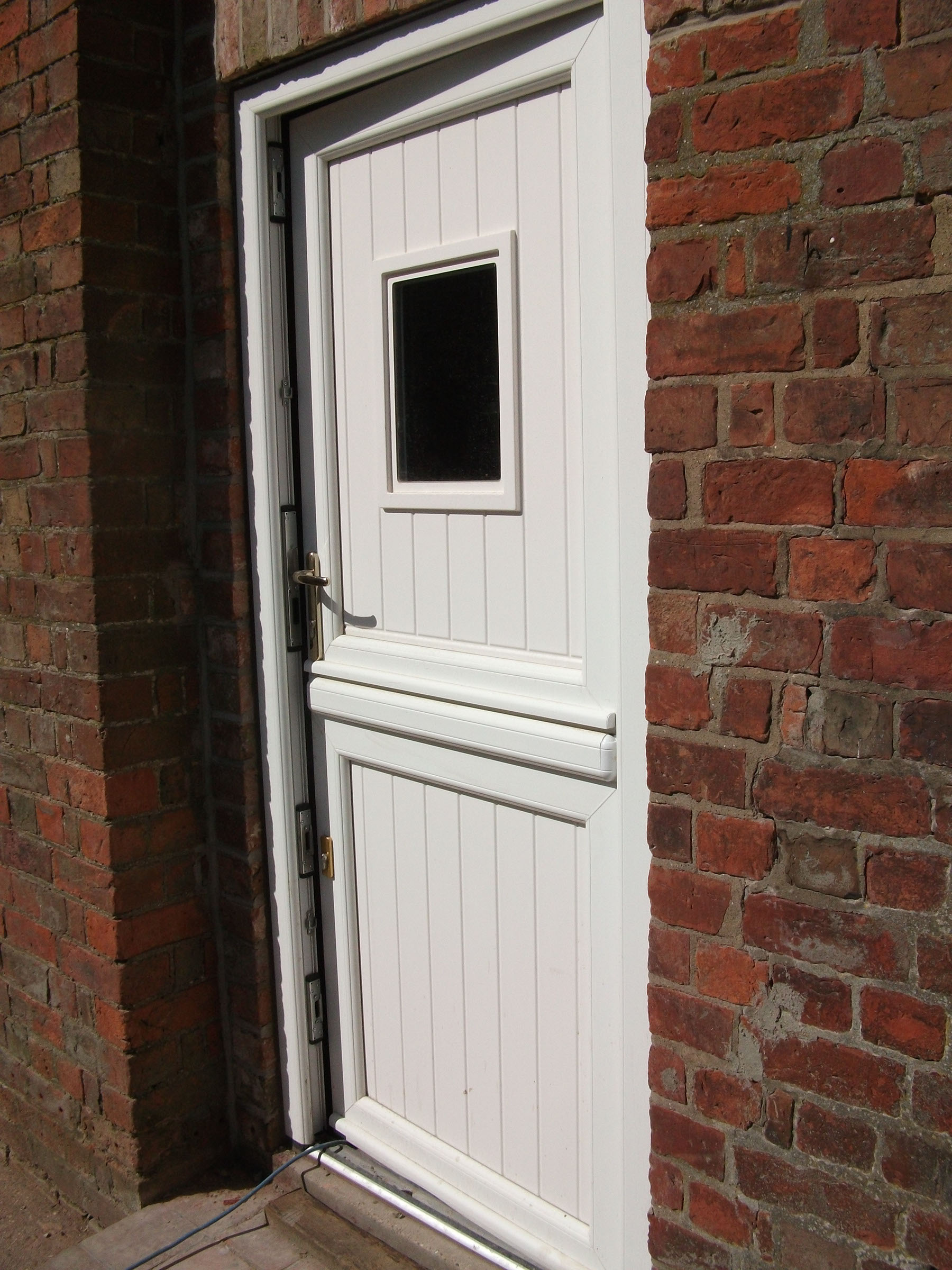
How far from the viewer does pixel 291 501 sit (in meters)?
2.56

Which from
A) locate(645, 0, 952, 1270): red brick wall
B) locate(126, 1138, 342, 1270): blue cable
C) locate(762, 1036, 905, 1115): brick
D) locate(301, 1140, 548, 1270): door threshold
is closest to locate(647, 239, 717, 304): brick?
locate(645, 0, 952, 1270): red brick wall

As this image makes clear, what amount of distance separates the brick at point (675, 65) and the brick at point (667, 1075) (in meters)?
1.50

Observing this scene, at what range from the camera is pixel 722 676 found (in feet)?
5.41

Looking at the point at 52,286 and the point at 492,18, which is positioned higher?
the point at 492,18

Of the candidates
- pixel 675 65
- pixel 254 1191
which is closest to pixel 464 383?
pixel 675 65

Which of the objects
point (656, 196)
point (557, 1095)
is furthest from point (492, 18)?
point (557, 1095)

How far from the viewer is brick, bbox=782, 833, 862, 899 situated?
1549 millimetres

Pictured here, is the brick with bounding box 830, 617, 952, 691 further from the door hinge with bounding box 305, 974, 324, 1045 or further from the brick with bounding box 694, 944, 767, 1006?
the door hinge with bounding box 305, 974, 324, 1045

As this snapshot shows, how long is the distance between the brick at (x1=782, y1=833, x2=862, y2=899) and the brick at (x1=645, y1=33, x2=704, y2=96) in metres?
1.11

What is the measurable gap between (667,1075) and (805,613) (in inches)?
31.8

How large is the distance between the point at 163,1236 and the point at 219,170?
2.47 m

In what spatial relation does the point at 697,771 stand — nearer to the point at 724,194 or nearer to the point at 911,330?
the point at 911,330

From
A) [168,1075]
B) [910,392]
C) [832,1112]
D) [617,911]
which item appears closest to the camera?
[910,392]

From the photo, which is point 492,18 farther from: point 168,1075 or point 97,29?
point 168,1075
